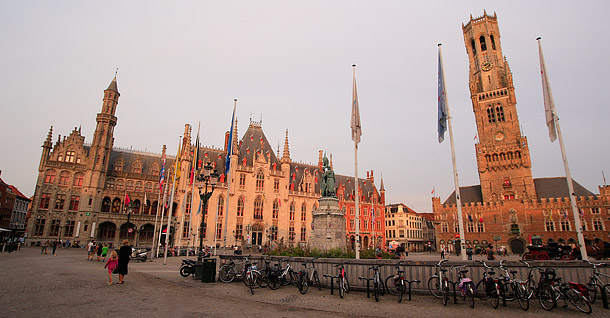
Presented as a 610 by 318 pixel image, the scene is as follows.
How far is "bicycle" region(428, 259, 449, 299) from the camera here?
373 inches

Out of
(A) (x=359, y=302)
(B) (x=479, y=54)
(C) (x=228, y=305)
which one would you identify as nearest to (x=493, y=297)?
(A) (x=359, y=302)

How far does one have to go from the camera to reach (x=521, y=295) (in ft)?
26.9

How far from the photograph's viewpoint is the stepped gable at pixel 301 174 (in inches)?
2239

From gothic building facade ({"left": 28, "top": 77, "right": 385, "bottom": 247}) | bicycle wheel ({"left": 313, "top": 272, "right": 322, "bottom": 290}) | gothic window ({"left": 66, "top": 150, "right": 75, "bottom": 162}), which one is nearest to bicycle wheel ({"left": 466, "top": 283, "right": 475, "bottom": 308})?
bicycle wheel ({"left": 313, "top": 272, "right": 322, "bottom": 290})

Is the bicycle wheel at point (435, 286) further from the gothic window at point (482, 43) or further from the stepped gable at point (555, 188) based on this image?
the gothic window at point (482, 43)

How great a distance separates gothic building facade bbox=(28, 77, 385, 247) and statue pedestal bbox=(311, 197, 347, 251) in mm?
21290

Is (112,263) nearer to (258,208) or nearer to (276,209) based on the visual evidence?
(258,208)

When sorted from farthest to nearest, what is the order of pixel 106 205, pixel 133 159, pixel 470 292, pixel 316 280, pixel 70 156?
pixel 133 159 → pixel 106 205 → pixel 70 156 → pixel 316 280 → pixel 470 292

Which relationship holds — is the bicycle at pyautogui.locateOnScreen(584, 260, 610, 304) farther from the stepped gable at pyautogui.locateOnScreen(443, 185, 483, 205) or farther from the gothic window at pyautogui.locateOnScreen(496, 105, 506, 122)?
the gothic window at pyautogui.locateOnScreen(496, 105, 506, 122)

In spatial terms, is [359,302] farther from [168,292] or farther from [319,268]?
[168,292]

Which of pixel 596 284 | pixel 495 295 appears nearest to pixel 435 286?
pixel 495 295

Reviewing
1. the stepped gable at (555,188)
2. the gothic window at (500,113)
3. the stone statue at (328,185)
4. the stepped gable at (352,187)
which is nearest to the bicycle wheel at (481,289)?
the stone statue at (328,185)

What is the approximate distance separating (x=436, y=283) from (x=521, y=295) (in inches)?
87.6

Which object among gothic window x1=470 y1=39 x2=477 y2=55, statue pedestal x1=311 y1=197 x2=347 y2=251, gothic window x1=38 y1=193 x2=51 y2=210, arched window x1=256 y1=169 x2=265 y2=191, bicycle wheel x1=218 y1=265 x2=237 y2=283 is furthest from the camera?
gothic window x1=470 y1=39 x2=477 y2=55
